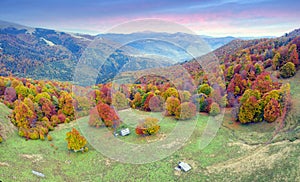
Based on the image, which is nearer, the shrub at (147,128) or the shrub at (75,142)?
the shrub at (75,142)

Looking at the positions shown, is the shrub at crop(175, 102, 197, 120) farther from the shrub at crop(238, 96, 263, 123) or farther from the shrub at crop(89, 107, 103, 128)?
the shrub at crop(89, 107, 103, 128)

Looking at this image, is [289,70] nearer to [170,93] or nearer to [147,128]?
[170,93]

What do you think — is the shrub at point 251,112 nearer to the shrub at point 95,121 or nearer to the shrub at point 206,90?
the shrub at point 206,90

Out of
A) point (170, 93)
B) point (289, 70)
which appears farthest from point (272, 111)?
point (170, 93)

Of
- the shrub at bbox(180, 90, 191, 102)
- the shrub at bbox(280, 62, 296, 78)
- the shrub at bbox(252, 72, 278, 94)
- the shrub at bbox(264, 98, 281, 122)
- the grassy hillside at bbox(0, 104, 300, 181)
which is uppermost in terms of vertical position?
the shrub at bbox(280, 62, 296, 78)

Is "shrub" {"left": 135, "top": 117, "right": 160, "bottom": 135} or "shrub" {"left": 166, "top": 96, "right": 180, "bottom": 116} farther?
"shrub" {"left": 166, "top": 96, "right": 180, "bottom": 116}

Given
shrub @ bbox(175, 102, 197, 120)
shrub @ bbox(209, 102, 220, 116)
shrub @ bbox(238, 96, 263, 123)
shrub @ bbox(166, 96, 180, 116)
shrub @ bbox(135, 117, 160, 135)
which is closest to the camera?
shrub @ bbox(135, 117, 160, 135)

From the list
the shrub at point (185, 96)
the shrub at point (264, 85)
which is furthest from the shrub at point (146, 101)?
the shrub at point (264, 85)

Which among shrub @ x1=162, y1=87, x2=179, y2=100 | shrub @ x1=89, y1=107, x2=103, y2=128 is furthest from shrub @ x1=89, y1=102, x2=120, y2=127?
shrub @ x1=162, y1=87, x2=179, y2=100

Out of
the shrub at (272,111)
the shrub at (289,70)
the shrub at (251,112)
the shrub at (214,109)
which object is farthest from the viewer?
the shrub at (289,70)
